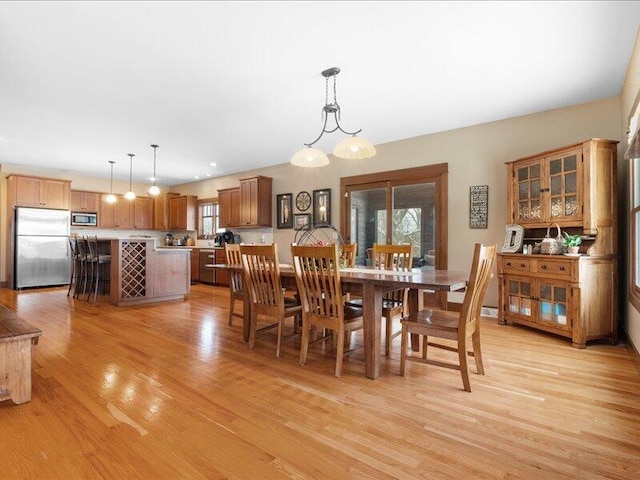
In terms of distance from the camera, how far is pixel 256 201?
22.9 feet

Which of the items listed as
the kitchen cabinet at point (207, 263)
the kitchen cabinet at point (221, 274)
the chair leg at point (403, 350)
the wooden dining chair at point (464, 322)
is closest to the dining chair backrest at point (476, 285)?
the wooden dining chair at point (464, 322)

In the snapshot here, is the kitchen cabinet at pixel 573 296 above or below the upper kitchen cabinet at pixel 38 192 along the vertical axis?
below

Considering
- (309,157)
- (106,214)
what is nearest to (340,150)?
(309,157)

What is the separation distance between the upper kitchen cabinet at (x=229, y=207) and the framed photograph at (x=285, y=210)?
1006 mm

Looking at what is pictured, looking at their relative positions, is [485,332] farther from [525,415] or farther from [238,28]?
[238,28]

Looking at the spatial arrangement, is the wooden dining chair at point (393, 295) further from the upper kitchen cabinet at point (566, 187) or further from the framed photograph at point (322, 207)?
the framed photograph at point (322, 207)

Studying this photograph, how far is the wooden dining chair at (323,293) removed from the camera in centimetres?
246

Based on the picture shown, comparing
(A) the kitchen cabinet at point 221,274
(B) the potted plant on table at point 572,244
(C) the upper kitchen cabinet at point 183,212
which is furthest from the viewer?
(C) the upper kitchen cabinet at point 183,212

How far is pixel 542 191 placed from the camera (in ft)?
12.3

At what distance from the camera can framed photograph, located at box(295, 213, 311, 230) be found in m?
6.52

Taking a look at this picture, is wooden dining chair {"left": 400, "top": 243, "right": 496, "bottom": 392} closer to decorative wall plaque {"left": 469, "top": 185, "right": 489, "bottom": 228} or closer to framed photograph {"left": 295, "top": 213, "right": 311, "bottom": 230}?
decorative wall plaque {"left": 469, "top": 185, "right": 489, "bottom": 228}

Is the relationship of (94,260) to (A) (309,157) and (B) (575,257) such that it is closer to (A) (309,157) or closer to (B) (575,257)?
(A) (309,157)

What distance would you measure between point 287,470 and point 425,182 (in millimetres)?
4436

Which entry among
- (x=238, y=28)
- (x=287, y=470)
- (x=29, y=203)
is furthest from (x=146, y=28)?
(x=29, y=203)
